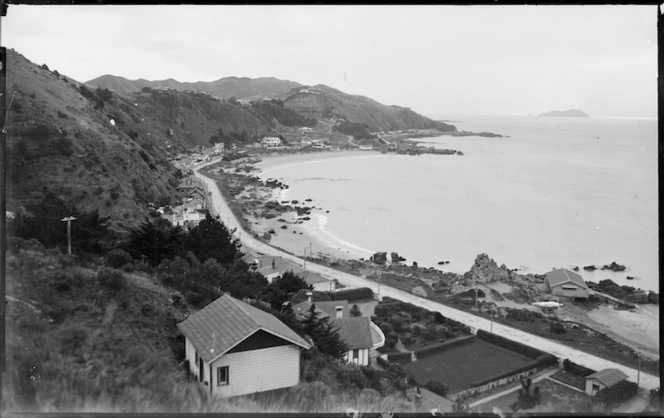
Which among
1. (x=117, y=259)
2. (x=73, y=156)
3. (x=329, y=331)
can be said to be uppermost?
(x=73, y=156)

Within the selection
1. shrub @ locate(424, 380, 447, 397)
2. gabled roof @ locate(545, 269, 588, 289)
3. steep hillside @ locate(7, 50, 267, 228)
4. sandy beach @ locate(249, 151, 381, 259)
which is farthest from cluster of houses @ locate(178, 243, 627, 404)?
sandy beach @ locate(249, 151, 381, 259)

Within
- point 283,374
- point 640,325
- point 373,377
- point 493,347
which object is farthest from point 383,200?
point 283,374

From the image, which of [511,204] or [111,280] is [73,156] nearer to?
[111,280]

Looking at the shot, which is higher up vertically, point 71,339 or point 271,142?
point 271,142

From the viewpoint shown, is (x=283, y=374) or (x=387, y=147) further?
(x=387, y=147)

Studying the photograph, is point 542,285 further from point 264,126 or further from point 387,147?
point 264,126

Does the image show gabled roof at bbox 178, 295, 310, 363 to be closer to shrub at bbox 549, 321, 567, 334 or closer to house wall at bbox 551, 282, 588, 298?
shrub at bbox 549, 321, 567, 334

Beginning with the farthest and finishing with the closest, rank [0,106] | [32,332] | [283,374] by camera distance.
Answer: [283,374], [32,332], [0,106]

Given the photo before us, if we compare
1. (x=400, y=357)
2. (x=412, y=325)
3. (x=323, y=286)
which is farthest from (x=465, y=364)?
(x=323, y=286)
